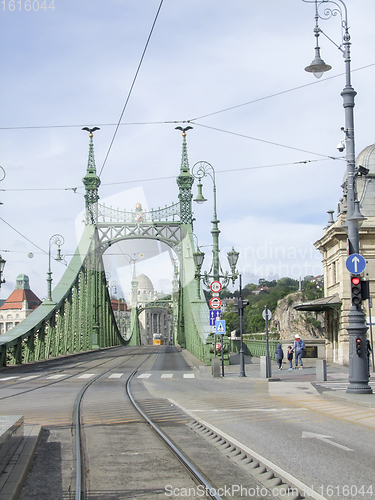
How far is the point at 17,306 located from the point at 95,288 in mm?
72312

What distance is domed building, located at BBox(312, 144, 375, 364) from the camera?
3306 centimetres

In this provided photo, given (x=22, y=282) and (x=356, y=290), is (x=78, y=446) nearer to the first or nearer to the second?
(x=356, y=290)

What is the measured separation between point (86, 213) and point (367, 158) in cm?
2730

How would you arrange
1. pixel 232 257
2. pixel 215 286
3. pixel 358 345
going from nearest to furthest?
1. pixel 358 345
2. pixel 215 286
3. pixel 232 257

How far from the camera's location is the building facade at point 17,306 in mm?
123775

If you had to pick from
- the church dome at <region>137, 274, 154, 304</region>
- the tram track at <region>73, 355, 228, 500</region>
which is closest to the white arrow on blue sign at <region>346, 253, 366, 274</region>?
Answer: the tram track at <region>73, 355, 228, 500</region>

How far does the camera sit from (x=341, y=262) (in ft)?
109

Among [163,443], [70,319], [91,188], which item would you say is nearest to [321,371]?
[163,443]

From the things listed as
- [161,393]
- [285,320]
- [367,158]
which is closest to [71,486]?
[161,393]

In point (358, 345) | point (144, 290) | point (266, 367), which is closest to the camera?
point (358, 345)

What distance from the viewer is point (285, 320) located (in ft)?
375

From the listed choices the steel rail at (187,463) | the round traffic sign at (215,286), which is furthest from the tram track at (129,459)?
the round traffic sign at (215,286)

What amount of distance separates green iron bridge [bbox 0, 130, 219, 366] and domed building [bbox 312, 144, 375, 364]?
7.61 m

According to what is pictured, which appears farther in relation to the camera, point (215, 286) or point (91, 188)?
point (91, 188)
